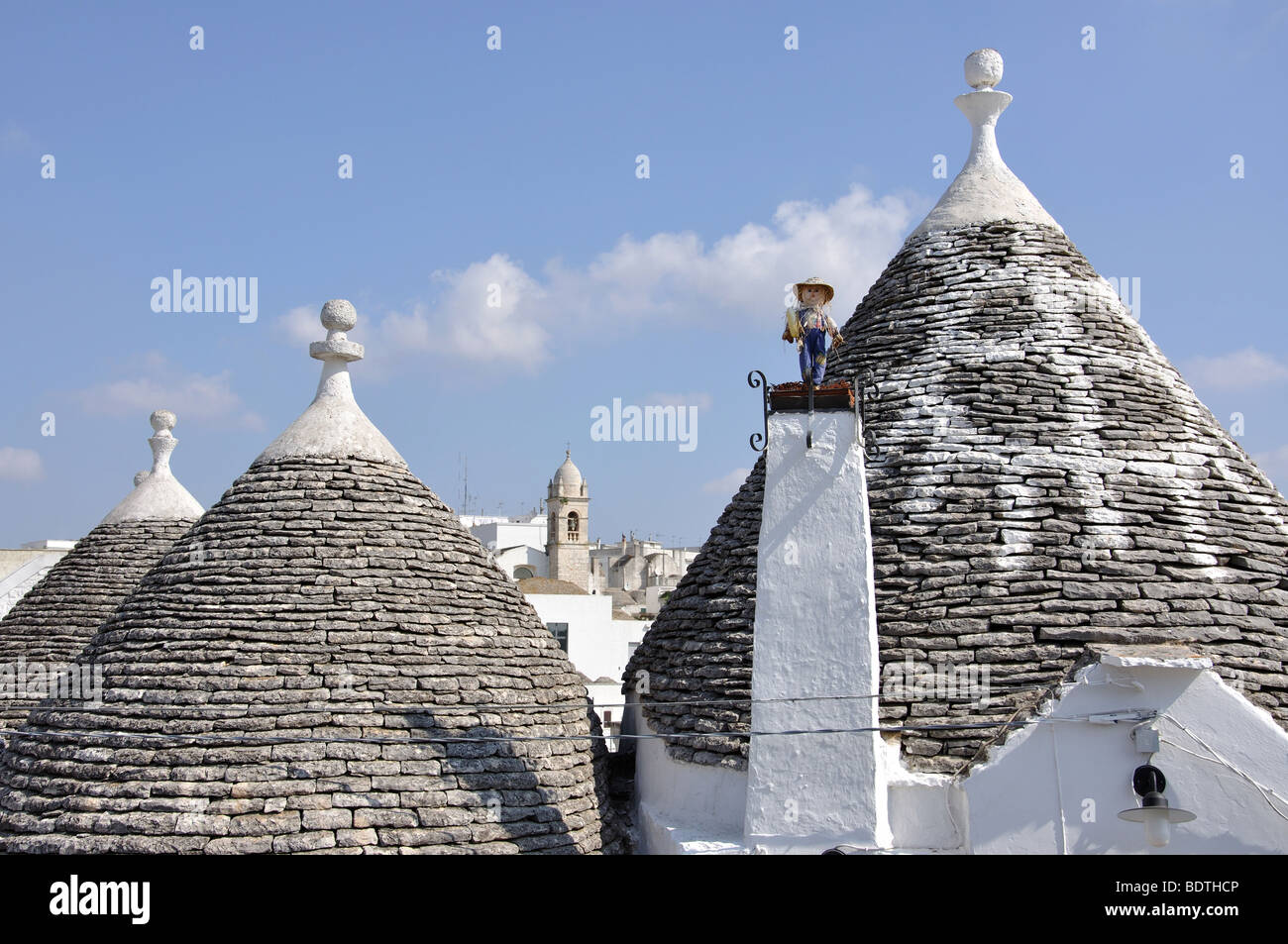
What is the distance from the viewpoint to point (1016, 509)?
9312 millimetres

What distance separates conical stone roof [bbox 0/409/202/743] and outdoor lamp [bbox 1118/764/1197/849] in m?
9.84

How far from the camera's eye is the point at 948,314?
10.9 meters

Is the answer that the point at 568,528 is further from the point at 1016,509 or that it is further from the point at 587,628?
the point at 1016,509

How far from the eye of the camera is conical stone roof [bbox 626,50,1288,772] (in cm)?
859

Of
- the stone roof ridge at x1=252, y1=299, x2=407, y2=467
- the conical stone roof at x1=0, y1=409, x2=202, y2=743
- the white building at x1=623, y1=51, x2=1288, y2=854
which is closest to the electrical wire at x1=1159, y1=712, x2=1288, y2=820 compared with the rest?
the white building at x1=623, y1=51, x2=1288, y2=854

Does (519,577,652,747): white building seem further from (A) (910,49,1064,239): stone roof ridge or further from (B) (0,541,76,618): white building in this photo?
(A) (910,49,1064,239): stone roof ridge

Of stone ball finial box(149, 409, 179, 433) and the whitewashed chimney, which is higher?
stone ball finial box(149, 409, 179, 433)

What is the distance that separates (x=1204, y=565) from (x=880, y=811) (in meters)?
3.23

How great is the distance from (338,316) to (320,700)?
391cm

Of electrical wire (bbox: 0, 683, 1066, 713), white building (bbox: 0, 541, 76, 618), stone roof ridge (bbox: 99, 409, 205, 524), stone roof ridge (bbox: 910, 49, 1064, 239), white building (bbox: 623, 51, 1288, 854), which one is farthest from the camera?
white building (bbox: 0, 541, 76, 618)

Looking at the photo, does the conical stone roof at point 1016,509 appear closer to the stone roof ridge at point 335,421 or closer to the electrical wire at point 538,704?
the electrical wire at point 538,704

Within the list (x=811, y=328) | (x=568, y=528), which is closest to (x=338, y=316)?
(x=811, y=328)

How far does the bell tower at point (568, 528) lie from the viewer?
55312 mm
